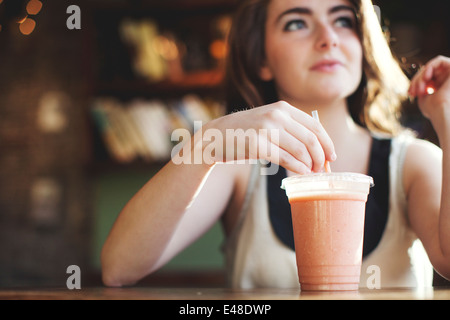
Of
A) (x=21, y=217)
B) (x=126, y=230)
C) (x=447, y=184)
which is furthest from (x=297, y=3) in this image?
(x=21, y=217)

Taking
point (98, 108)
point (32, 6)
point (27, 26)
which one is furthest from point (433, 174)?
point (27, 26)

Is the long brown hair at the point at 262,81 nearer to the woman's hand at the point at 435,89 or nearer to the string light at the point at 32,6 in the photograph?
the woman's hand at the point at 435,89

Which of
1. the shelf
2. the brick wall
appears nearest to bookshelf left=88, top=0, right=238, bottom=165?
the shelf

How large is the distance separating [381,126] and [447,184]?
704 mm

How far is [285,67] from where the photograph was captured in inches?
62.1

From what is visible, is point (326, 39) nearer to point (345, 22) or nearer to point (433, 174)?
point (345, 22)

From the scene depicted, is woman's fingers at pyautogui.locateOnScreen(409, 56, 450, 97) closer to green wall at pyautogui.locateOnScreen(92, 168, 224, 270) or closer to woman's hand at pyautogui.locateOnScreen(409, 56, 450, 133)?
woman's hand at pyautogui.locateOnScreen(409, 56, 450, 133)

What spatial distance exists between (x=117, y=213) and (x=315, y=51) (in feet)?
7.07

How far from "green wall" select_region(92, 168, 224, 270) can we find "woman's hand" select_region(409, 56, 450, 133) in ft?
6.63

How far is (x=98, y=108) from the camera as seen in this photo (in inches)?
124

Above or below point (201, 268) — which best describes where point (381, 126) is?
above

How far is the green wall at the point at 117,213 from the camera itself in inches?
128

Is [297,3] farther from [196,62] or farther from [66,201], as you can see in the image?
[66,201]

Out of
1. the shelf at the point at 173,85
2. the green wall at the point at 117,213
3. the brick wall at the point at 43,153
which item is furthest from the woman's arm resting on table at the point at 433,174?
the brick wall at the point at 43,153
